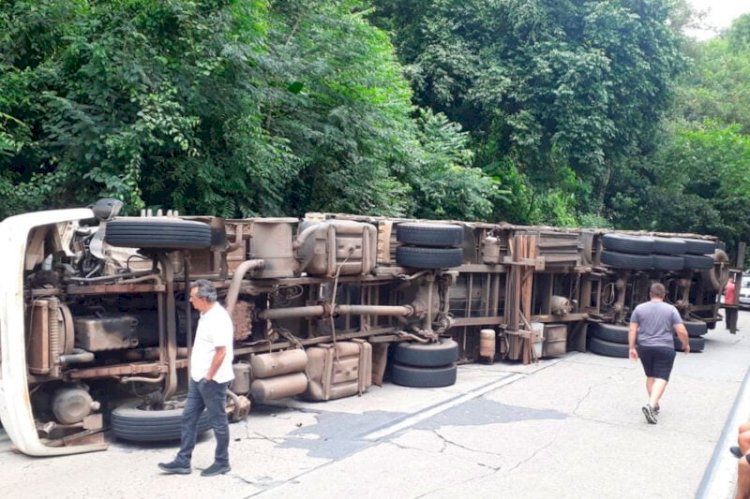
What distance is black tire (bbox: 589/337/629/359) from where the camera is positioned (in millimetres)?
13547

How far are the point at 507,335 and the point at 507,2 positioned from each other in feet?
44.5

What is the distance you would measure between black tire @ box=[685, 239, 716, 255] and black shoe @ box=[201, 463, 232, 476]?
37.2 ft

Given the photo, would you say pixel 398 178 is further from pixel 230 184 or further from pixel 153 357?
pixel 153 357

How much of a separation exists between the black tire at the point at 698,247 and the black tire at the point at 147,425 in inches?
444

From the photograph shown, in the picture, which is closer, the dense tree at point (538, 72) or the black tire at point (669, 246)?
the black tire at point (669, 246)

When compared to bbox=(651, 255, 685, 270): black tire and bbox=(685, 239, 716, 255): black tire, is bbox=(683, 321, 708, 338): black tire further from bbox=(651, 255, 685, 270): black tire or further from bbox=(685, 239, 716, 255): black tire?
bbox=(685, 239, 716, 255): black tire

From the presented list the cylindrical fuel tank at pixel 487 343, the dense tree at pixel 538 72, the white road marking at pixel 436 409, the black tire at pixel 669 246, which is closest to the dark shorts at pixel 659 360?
the white road marking at pixel 436 409

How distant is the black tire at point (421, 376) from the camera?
10180 millimetres

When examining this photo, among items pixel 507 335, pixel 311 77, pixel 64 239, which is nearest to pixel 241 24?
pixel 311 77

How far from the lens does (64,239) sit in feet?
24.4

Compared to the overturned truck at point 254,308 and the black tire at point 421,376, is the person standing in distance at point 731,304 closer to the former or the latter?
the overturned truck at point 254,308

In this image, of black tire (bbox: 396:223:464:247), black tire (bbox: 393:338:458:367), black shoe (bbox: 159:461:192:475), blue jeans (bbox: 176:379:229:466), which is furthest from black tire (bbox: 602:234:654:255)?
black shoe (bbox: 159:461:192:475)

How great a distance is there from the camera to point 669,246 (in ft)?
46.7

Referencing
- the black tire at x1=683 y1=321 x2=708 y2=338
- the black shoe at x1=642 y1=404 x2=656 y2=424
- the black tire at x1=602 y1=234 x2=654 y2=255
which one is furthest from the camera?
the black tire at x1=683 y1=321 x2=708 y2=338
